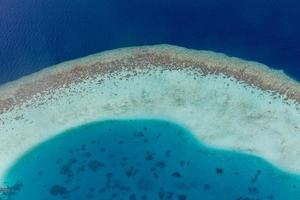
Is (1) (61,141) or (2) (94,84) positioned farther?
(2) (94,84)

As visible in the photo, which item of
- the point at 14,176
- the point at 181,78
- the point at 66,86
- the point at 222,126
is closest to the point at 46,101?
the point at 66,86

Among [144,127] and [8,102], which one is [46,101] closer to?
[8,102]

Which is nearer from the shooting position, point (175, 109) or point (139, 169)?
point (139, 169)

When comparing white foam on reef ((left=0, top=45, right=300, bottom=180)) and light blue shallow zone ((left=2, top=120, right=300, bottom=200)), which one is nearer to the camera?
light blue shallow zone ((left=2, top=120, right=300, bottom=200))

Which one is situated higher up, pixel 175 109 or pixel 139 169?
pixel 175 109
